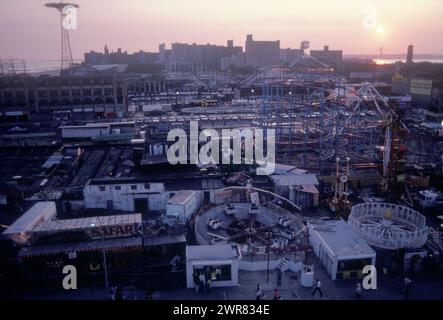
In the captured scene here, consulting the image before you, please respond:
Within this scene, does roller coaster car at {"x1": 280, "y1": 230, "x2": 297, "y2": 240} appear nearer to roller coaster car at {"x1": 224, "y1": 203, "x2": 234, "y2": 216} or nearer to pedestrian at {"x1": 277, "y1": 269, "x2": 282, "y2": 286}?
pedestrian at {"x1": 277, "y1": 269, "x2": 282, "y2": 286}

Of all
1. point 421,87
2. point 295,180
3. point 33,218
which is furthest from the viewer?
point 421,87

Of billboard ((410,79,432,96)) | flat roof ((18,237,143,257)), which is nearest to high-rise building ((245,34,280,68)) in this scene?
billboard ((410,79,432,96))

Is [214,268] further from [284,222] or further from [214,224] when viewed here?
[284,222]

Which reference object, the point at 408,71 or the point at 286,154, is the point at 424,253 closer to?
the point at 286,154

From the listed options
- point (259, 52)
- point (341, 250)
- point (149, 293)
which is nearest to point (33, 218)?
point (149, 293)

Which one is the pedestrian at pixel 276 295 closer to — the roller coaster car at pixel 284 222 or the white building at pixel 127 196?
the roller coaster car at pixel 284 222

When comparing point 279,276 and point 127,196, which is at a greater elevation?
point 127,196

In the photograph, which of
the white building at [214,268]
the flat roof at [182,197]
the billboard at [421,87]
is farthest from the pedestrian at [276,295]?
the billboard at [421,87]
